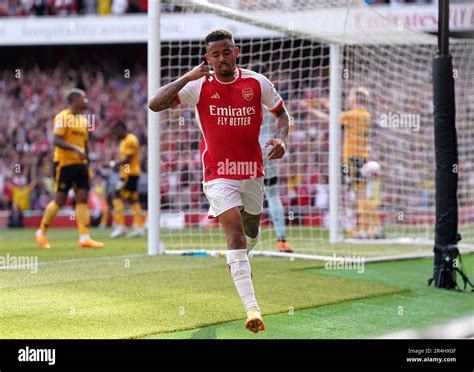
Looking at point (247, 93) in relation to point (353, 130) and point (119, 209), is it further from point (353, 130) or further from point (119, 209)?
point (119, 209)

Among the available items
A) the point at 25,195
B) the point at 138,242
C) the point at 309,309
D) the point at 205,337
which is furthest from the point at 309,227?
the point at 25,195

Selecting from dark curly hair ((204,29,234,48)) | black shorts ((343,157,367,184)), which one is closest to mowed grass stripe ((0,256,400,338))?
dark curly hair ((204,29,234,48))

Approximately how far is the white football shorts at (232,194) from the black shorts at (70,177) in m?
5.91

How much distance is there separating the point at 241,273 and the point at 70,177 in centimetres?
652

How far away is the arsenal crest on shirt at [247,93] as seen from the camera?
19.9 feet

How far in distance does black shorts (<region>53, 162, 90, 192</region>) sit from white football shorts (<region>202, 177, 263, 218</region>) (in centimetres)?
591

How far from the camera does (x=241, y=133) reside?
6.05 m

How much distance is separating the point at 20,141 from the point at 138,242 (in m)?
12.5

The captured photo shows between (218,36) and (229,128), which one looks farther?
(229,128)

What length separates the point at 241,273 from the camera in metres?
5.68

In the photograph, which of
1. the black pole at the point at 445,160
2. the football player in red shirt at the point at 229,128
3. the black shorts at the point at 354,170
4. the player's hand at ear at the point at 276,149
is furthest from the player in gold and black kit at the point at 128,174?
the player's hand at ear at the point at 276,149

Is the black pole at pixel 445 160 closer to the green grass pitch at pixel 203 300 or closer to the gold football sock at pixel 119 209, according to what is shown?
the green grass pitch at pixel 203 300

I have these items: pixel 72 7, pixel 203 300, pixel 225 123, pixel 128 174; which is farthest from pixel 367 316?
pixel 72 7
